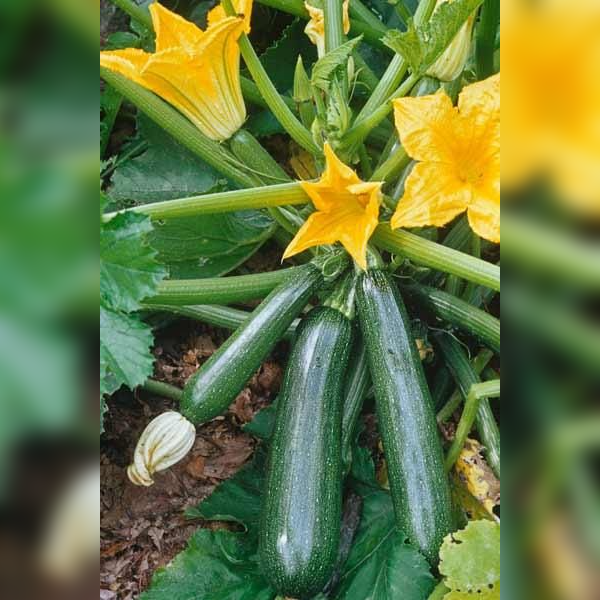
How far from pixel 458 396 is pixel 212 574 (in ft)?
1.94

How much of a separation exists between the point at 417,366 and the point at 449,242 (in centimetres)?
31

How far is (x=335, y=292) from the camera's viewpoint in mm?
1610

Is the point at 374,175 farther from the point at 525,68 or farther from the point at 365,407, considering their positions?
the point at 525,68

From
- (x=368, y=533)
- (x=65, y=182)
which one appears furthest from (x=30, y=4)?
(x=368, y=533)

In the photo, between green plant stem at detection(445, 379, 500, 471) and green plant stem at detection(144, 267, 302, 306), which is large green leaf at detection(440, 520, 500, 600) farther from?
green plant stem at detection(144, 267, 302, 306)

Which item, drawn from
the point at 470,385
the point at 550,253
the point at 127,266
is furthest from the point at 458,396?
the point at 550,253

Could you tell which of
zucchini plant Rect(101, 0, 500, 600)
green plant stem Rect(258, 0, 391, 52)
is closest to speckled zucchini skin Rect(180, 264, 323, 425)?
zucchini plant Rect(101, 0, 500, 600)

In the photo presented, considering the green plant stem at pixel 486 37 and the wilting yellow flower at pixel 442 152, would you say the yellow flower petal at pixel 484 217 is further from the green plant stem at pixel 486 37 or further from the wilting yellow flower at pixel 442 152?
the green plant stem at pixel 486 37

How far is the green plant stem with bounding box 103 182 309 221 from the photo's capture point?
1.42 metres

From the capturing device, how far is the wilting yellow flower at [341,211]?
4.43 ft

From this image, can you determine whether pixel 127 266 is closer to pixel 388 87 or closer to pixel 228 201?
pixel 228 201

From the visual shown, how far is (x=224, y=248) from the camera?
185 centimetres

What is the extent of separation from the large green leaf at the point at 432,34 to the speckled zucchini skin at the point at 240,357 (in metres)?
0.47

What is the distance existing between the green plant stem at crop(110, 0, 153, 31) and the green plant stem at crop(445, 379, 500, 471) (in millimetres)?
1000
